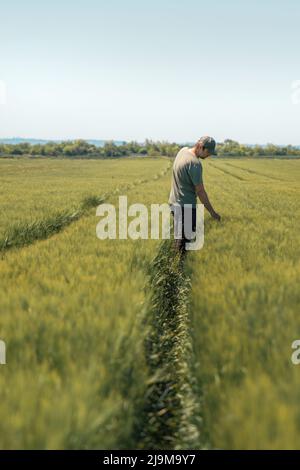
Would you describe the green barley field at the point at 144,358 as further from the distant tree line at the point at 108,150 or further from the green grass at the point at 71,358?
the distant tree line at the point at 108,150

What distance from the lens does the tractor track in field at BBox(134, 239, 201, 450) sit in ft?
7.48

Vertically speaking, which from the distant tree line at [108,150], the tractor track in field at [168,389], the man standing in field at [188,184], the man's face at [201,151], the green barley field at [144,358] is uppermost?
the distant tree line at [108,150]

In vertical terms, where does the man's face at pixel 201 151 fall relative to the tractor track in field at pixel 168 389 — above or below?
above

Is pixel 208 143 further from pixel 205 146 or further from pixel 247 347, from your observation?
pixel 247 347

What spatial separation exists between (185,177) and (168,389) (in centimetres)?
367

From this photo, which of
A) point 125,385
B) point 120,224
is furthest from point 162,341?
point 120,224

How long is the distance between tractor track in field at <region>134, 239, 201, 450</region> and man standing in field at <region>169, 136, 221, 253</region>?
1.97 m

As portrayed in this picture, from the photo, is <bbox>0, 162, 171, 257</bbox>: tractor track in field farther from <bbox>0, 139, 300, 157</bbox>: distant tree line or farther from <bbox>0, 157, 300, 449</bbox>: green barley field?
<bbox>0, 139, 300, 157</bbox>: distant tree line

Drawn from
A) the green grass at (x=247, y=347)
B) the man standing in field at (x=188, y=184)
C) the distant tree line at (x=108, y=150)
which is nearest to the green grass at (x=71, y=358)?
the green grass at (x=247, y=347)

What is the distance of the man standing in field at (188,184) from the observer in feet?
17.9

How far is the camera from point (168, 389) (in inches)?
105

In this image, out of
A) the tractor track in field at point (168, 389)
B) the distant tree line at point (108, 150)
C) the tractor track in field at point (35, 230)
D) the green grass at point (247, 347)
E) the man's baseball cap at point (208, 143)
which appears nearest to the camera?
the green grass at point (247, 347)

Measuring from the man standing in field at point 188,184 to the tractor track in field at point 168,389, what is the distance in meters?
1.97
